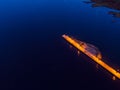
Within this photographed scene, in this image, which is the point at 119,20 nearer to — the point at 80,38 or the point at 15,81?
the point at 80,38

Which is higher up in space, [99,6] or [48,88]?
[48,88]

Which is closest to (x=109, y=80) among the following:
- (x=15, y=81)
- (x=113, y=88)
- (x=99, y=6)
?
(x=113, y=88)

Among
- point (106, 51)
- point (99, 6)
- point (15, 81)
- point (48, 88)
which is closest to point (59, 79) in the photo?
point (48, 88)

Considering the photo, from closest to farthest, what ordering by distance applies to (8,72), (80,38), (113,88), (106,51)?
1. (113,88)
2. (8,72)
3. (106,51)
4. (80,38)

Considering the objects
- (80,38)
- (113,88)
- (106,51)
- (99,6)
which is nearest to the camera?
(113,88)

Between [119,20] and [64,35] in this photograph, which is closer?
[64,35]

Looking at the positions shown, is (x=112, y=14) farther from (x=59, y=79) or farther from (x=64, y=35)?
(x=59, y=79)
